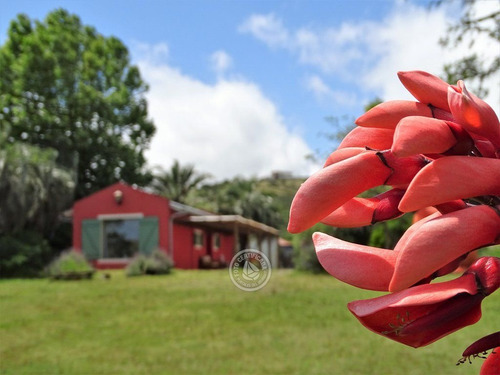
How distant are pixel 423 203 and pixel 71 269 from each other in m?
14.7

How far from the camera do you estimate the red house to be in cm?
1720

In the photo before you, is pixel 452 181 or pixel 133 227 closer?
pixel 452 181

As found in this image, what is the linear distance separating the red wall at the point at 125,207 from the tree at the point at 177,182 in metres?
9.97

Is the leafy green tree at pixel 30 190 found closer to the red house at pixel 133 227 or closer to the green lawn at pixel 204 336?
the red house at pixel 133 227

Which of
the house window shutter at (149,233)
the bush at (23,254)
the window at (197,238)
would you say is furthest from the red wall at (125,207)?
the window at (197,238)

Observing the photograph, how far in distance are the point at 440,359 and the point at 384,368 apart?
71 centimetres

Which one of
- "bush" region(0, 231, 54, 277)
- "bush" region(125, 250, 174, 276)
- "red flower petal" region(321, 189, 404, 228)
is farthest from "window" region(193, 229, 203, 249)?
"red flower petal" region(321, 189, 404, 228)

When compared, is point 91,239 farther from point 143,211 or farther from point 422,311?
point 422,311

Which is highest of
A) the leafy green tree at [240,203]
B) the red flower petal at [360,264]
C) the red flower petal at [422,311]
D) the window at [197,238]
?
the leafy green tree at [240,203]

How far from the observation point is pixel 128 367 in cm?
526

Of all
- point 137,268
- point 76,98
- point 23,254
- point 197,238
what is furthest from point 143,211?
point 76,98

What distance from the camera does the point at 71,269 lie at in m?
14.1

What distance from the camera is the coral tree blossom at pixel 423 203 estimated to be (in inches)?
11.0

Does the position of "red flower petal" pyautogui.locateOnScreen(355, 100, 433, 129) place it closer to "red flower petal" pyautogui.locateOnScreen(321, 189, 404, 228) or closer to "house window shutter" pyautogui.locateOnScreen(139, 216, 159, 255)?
"red flower petal" pyautogui.locateOnScreen(321, 189, 404, 228)
